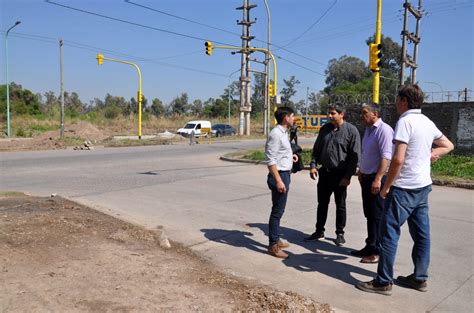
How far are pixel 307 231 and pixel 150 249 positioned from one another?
249cm

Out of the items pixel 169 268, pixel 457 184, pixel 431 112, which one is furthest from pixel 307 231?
pixel 431 112

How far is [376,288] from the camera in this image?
13.6ft

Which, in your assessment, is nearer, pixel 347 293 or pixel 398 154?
pixel 398 154

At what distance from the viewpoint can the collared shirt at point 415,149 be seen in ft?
12.8

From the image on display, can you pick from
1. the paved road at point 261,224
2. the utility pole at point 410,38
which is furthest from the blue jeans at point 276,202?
the utility pole at point 410,38

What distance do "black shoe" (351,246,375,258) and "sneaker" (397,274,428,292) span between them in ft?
2.49

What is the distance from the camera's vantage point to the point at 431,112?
1498 cm

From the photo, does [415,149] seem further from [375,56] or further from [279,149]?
[375,56]

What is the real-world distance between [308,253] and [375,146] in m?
1.56

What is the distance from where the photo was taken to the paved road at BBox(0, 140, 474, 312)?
424cm

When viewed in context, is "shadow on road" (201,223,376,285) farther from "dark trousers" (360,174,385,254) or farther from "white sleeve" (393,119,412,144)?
"white sleeve" (393,119,412,144)

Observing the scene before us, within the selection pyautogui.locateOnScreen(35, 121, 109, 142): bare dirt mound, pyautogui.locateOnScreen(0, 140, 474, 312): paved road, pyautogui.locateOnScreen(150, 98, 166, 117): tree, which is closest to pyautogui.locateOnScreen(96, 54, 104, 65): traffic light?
pyautogui.locateOnScreen(35, 121, 109, 142): bare dirt mound

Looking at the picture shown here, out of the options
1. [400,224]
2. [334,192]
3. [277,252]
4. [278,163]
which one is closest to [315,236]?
[334,192]

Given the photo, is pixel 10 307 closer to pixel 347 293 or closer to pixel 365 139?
pixel 347 293
